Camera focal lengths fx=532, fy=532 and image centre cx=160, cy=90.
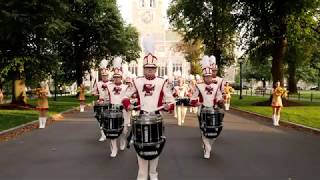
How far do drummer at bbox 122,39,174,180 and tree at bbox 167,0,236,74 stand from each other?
41.5 metres

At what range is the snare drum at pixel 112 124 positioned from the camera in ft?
40.1

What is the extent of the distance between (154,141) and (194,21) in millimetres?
50949

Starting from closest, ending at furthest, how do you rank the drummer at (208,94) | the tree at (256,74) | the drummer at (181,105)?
the drummer at (208,94) < the drummer at (181,105) < the tree at (256,74)

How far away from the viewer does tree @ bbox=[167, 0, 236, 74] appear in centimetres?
5500

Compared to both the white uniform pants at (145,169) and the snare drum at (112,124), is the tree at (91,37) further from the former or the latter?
the white uniform pants at (145,169)

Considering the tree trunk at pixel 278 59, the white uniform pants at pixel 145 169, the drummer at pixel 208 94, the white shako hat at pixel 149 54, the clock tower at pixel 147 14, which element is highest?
the clock tower at pixel 147 14

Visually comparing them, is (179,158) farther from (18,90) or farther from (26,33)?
(18,90)

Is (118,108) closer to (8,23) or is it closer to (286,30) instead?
(8,23)

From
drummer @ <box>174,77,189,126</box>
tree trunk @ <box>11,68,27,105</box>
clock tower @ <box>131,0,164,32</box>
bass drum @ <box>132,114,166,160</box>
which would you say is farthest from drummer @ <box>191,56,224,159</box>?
clock tower @ <box>131,0,164,32</box>

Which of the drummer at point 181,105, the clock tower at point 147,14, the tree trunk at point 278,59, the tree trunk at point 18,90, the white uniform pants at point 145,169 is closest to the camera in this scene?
the white uniform pants at point 145,169

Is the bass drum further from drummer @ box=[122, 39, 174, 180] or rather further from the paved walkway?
the paved walkway

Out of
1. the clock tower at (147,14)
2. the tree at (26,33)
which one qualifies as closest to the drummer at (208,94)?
the tree at (26,33)

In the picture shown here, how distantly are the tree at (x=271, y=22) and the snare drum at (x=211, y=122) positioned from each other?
24194 mm

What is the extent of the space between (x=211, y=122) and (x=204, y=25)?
47.8 meters
